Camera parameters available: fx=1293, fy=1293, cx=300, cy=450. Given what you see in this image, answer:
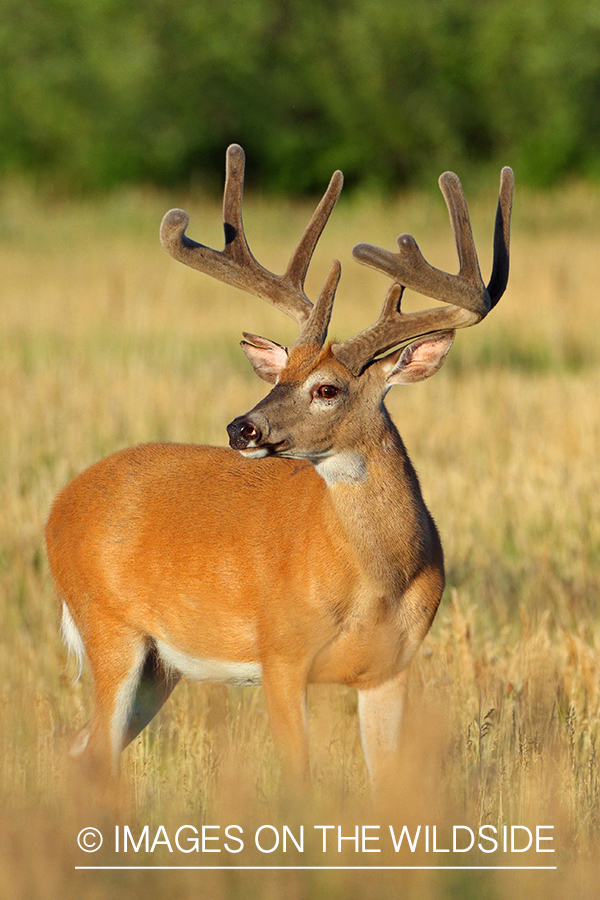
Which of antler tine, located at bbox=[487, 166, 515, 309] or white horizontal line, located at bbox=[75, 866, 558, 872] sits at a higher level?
antler tine, located at bbox=[487, 166, 515, 309]

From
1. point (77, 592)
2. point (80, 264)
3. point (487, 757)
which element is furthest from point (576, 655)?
point (80, 264)

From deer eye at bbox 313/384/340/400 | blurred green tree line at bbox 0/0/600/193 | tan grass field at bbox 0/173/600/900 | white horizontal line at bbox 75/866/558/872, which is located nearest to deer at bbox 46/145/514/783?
deer eye at bbox 313/384/340/400

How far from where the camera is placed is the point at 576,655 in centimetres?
504

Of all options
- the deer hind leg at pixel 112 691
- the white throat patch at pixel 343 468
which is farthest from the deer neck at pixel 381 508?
the deer hind leg at pixel 112 691

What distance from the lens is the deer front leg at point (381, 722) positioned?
4.00 meters

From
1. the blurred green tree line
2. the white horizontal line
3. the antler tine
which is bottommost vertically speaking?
the white horizontal line

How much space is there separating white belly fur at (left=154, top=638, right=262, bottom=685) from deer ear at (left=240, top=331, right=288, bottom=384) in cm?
92

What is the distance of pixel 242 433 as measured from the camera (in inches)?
144

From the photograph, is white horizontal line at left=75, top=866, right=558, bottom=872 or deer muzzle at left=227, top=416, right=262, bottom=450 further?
deer muzzle at left=227, top=416, right=262, bottom=450

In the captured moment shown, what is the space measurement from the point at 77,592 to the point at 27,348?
952 centimetres

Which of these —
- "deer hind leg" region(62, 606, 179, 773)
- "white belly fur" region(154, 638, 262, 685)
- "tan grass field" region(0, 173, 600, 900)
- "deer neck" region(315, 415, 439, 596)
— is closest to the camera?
"tan grass field" region(0, 173, 600, 900)

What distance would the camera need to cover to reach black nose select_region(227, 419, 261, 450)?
3646 millimetres

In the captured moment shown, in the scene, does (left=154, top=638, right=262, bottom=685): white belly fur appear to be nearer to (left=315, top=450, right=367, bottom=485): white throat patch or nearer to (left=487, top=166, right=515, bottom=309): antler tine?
(left=315, top=450, right=367, bottom=485): white throat patch

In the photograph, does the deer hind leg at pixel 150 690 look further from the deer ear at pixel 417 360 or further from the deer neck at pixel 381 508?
the deer ear at pixel 417 360
